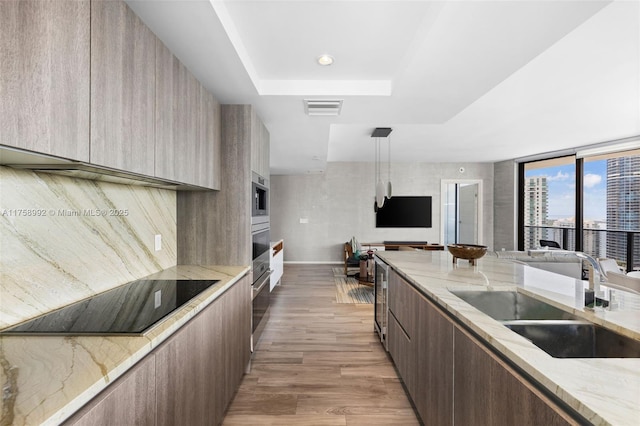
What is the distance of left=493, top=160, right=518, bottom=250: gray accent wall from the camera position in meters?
7.07

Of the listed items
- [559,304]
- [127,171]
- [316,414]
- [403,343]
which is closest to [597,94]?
[559,304]

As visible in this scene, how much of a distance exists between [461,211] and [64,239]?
8.46 m

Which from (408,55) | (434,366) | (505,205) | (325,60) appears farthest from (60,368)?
(505,205)

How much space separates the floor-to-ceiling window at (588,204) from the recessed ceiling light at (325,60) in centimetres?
594

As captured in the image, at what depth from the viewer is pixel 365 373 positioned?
240 centimetres

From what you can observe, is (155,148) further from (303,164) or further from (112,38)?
(303,164)

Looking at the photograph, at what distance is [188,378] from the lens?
1.29 metres

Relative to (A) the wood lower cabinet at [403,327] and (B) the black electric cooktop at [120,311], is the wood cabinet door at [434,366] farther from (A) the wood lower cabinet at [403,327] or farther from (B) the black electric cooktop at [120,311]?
(B) the black electric cooktop at [120,311]

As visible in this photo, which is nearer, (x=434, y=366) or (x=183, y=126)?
(x=434, y=366)

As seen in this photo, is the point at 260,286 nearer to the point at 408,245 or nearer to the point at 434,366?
the point at 434,366

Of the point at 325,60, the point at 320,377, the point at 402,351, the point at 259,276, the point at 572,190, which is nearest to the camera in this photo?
the point at 325,60

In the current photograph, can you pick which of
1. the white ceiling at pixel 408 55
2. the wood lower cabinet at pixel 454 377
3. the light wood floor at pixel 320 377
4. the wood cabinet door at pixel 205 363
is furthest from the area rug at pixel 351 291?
the white ceiling at pixel 408 55

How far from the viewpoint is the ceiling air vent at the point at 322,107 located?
2.46 metres

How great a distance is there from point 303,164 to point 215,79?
3.93 m
